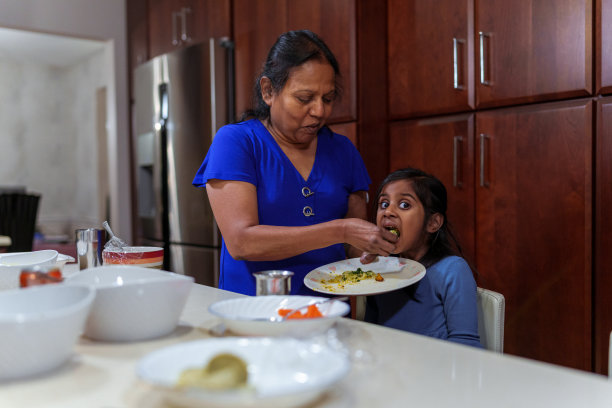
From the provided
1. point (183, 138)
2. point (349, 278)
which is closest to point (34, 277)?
point (349, 278)

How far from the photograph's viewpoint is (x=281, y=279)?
1.00 m

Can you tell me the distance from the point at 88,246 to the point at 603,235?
5.18ft

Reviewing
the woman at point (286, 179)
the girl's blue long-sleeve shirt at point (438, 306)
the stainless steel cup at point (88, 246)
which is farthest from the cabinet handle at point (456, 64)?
the stainless steel cup at point (88, 246)

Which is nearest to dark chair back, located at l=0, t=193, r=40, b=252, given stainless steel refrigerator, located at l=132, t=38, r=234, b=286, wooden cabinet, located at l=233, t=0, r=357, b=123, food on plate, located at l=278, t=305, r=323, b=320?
stainless steel refrigerator, located at l=132, t=38, r=234, b=286

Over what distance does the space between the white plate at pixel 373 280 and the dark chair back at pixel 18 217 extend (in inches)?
118

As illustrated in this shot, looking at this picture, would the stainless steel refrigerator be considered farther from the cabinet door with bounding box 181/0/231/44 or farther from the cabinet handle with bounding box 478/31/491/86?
the cabinet handle with bounding box 478/31/491/86

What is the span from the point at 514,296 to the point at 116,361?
1691 mm

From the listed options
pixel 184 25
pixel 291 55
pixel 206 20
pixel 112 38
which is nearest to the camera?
pixel 291 55

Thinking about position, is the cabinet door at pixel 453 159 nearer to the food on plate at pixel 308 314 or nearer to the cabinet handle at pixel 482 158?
the cabinet handle at pixel 482 158

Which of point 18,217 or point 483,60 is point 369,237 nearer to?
point 483,60

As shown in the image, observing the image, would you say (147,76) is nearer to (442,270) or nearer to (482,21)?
(482,21)

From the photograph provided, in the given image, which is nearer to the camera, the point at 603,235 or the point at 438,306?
the point at 438,306

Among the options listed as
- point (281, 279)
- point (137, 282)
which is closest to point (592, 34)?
point (281, 279)

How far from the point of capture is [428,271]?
1.47 meters
